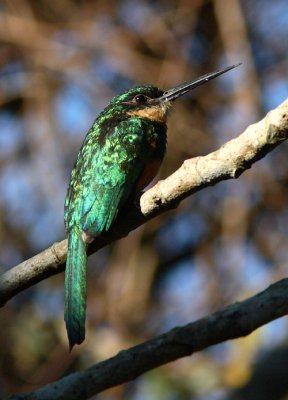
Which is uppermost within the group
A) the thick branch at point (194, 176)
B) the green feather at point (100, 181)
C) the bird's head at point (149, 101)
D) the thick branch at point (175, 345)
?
the bird's head at point (149, 101)

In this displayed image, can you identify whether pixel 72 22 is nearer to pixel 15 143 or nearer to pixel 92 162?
pixel 15 143

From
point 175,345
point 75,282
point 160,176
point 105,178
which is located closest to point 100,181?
point 105,178

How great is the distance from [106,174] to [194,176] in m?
0.83

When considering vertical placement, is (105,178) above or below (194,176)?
above

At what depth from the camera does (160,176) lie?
5590 mm

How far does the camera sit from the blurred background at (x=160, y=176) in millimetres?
5227

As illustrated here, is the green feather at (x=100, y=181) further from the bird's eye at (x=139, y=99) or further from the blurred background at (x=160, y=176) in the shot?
the blurred background at (x=160, y=176)

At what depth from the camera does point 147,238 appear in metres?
5.59

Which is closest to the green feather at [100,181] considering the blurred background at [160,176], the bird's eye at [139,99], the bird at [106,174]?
the bird at [106,174]

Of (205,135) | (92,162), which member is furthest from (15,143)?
(92,162)

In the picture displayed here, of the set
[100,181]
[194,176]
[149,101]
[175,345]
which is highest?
[149,101]

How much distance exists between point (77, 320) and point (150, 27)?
336cm

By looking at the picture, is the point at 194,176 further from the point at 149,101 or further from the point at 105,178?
the point at 149,101

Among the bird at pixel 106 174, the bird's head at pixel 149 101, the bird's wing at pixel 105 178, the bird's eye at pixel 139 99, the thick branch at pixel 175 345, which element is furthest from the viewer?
the bird's eye at pixel 139 99
